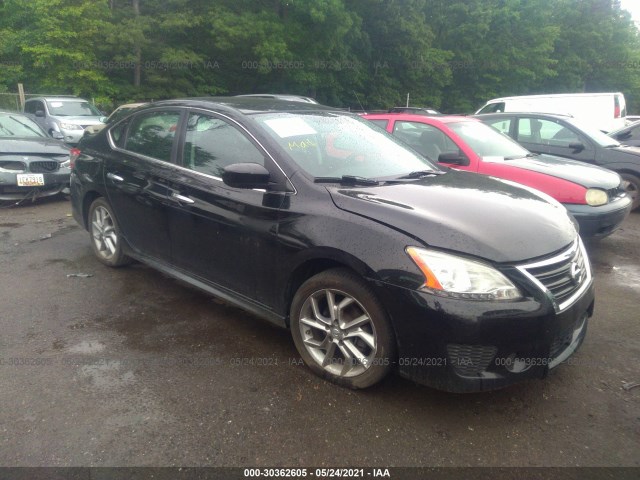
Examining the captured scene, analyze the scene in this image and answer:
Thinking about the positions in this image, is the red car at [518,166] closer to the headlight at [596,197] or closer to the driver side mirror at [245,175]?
the headlight at [596,197]

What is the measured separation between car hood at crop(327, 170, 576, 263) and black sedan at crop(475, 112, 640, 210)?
16.7ft

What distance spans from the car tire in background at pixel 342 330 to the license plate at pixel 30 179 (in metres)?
6.18

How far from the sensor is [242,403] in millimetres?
2861

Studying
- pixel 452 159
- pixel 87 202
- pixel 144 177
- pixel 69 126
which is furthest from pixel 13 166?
pixel 69 126

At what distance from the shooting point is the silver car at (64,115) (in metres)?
14.3

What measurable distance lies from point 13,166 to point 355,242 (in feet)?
22.6

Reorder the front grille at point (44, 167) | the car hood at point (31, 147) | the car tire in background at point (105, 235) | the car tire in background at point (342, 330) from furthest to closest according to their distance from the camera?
the front grille at point (44, 167), the car hood at point (31, 147), the car tire in background at point (105, 235), the car tire in background at point (342, 330)

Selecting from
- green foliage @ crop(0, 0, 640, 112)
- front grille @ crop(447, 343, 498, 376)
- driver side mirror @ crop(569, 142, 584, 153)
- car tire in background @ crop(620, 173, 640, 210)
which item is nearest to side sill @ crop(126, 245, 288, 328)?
front grille @ crop(447, 343, 498, 376)

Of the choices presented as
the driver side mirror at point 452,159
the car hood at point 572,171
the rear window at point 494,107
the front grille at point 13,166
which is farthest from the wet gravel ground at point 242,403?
the rear window at point 494,107

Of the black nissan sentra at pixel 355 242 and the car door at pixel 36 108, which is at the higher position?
the car door at pixel 36 108

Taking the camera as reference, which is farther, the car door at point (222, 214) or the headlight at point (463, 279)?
the car door at point (222, 214)

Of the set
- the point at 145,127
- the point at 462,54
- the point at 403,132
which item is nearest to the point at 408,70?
the point at 462,54

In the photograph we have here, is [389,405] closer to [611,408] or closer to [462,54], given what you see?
[611,408]

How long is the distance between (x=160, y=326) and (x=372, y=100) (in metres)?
29.0
